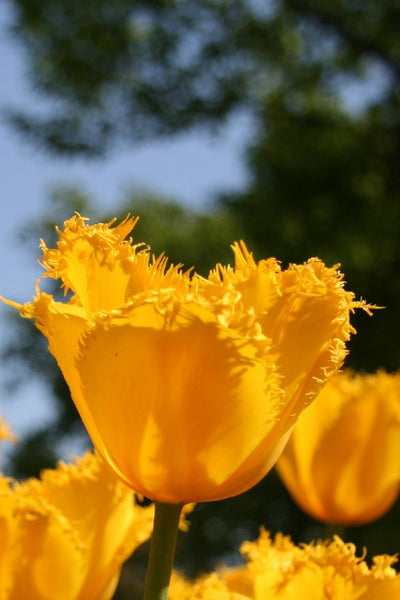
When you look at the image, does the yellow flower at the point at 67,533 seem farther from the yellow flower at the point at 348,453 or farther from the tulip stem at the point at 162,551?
the yellow flower at the point at 348,453

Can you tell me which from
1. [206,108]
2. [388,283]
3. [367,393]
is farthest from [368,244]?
[367,393]

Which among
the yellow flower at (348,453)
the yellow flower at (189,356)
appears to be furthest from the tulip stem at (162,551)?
the yellow flower at (348,453)

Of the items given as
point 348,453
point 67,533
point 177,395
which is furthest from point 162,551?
point 348,453

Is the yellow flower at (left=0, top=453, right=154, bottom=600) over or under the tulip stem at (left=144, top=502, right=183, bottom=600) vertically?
under

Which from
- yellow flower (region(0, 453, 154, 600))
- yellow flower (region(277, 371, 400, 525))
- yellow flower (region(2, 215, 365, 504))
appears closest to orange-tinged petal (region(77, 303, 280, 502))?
yellow flower (region(2, 215, 365, 504))

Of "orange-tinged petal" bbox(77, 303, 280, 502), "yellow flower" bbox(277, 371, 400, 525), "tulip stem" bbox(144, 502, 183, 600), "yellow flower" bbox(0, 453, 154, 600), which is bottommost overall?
"yellow flower" bbox(277, 371, 400, 525)

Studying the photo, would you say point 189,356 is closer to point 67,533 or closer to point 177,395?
point 177,395

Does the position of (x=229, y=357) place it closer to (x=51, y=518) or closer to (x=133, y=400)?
(x=133, y=400)

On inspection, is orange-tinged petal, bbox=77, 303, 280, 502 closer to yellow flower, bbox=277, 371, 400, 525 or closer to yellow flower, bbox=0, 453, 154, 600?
yellow flower, bbox=0, 453, 154, 600
